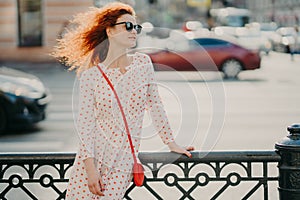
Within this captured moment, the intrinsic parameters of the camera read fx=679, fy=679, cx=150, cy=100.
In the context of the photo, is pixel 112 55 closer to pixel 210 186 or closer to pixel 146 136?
pixel 146 136

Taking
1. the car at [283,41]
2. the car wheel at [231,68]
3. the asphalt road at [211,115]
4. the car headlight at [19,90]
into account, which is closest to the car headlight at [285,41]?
the car at [283,41]

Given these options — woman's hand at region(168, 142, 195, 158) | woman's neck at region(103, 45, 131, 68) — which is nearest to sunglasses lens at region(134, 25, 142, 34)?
woman's neck at region(103, 45, 131, 68)

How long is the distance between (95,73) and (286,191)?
1.43 metres

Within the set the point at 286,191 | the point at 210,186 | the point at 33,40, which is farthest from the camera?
the point at 33,40

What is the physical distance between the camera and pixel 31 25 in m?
28.4

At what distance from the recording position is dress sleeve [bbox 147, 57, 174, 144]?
3.55m

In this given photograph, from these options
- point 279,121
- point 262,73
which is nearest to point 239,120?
point 279,121

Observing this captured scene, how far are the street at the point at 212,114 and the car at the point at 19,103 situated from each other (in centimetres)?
25

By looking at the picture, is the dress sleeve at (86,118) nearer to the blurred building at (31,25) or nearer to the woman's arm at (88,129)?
the woman's arm at (88,129)

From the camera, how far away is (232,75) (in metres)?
22.8

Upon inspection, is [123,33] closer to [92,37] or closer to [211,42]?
[92,37]

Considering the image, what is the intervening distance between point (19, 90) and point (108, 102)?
7911 millimetres

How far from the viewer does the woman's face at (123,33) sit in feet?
11.4

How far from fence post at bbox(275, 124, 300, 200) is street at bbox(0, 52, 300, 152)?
41 centimetres
